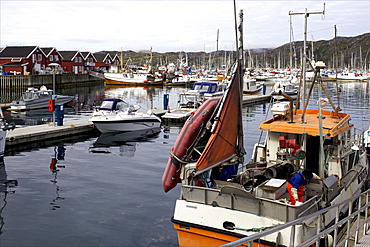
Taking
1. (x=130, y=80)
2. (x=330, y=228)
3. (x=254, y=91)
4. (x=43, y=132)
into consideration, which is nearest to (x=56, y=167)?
(x=43, y=132)

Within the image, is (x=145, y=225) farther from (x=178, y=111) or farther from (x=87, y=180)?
(x=178, y=111)

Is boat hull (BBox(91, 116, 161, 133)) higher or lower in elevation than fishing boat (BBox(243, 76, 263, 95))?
lower

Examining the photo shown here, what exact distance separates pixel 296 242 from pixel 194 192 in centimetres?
262

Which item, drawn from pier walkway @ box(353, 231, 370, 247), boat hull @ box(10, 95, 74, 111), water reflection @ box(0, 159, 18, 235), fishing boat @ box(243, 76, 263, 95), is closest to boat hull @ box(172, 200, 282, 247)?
pier walkway @ box(353, 231, 370, 247)

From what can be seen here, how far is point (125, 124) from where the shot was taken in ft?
96.7

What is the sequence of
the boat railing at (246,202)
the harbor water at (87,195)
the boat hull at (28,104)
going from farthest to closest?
the boat hull at (28,104) < the harbor water at (87,195) < the boat railing at (246,202)

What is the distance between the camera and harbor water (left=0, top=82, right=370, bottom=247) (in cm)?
1188

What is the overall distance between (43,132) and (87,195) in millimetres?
11455

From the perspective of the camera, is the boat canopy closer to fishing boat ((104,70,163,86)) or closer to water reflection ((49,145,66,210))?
water reflection ((49,145,66,210))

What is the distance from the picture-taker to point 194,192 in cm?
977

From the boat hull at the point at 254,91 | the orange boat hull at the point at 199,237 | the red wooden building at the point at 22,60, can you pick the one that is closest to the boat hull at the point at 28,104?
the boat hull at the point at 254,91

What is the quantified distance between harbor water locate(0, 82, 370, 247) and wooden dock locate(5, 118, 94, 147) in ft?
2.29

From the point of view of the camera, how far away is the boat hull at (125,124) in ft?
94.0

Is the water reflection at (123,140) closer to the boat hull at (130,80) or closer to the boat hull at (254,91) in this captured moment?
the boat hull at (254,91)
